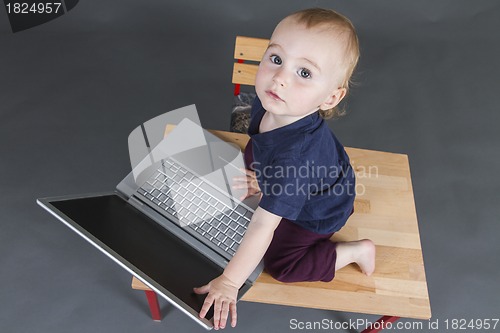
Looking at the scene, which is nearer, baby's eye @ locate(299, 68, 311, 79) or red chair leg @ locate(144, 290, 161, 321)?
baby's eye @ locate(299, 68, 311, 79)

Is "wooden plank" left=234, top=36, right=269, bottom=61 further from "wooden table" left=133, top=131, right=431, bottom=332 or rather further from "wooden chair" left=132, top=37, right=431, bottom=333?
"wooden table" left=133, top=131, right=431, bottom=332

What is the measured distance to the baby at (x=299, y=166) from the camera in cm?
116

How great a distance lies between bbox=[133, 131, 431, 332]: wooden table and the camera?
54.1 inches

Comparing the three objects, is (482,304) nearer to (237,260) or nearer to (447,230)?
(447,230)

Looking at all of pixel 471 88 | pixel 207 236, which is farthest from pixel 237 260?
pixel 471 88

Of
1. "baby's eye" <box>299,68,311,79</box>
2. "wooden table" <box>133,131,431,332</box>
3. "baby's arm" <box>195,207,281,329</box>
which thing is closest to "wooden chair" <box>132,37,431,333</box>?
"wooden table" <box>133,131,431,332</box>

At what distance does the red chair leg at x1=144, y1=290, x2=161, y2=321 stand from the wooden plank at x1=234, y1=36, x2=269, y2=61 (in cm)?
73

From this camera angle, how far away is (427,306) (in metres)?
1.39

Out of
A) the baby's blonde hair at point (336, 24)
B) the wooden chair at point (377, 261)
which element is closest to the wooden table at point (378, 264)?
the wooden chair at point (377, 261)

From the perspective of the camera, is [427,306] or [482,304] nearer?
[427,306]

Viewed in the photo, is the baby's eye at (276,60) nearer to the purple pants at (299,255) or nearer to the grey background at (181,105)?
the purple pants at (299,255)

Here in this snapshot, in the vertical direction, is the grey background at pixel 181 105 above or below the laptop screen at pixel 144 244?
below

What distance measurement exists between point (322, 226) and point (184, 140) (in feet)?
1.42

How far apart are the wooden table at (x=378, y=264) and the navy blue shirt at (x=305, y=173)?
13 cm
